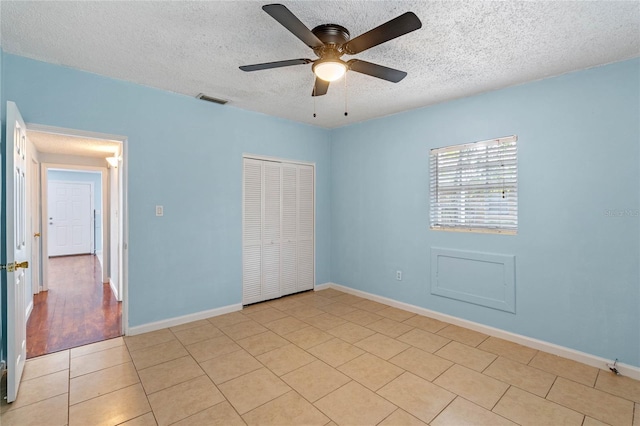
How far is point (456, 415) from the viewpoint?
6.59ft

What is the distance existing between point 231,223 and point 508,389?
3.30 meters

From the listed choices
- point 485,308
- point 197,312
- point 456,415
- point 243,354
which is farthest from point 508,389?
point 197,312

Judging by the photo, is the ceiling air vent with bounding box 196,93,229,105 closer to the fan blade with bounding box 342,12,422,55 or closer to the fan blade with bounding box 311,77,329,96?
the fan blade with bounding box 311,77,329,96

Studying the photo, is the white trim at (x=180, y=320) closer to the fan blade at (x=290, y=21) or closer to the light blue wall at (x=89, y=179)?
the fan blade at (x=290, y=21)

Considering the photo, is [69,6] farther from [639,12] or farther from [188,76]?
[639,12]

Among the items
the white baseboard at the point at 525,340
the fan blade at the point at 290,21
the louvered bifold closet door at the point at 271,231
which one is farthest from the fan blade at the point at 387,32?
the white baseboard at the point at 525,340

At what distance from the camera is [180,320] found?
138 inches

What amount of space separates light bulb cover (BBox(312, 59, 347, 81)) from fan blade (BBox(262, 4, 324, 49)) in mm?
122

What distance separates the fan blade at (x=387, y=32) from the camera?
1.60 meters

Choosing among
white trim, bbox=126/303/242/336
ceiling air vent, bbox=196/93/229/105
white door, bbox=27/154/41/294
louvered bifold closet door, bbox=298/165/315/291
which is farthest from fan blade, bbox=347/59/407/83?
white door, bbox=27/154/41/294

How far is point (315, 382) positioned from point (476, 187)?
2.60m

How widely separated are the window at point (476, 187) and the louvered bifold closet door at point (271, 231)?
7.08ft

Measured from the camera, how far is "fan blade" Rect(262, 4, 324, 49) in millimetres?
1509

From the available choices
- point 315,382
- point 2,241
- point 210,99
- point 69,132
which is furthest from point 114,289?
point 315,382
